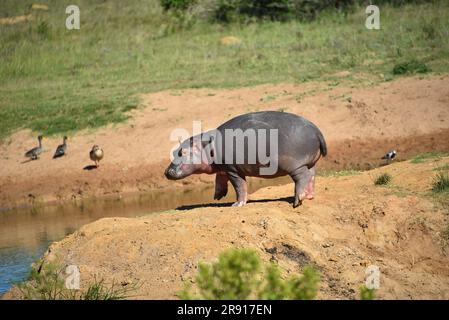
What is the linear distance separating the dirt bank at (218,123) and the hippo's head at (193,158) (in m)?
5.85

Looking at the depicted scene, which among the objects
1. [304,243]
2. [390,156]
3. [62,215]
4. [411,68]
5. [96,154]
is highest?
[411,68]

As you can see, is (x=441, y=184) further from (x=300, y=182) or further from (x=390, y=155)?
(x=390, y=155)

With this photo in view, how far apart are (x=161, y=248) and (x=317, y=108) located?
31.3 feet

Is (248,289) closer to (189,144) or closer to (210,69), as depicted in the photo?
(189,144)

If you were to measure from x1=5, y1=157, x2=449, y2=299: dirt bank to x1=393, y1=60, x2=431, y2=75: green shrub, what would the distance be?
9.04 metres

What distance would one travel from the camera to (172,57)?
23922 mm

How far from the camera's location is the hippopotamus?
986cm

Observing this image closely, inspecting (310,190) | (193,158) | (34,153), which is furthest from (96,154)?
(310,190)

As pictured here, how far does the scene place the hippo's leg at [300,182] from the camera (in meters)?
9.83

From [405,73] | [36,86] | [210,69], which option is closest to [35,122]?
[36,86]

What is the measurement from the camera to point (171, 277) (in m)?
8.66

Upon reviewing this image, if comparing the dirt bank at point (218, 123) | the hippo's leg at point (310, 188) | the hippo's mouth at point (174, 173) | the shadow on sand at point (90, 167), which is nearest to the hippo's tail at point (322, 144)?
the hippo's leg at point (310, 188)

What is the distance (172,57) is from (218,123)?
6572mm

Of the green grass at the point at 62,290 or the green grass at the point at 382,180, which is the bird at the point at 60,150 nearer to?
the green grass at the point at 382,180
